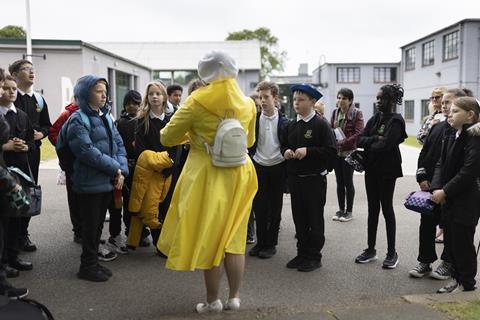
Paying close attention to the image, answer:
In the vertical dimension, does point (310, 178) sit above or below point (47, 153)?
above

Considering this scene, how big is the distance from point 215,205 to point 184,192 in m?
0.29

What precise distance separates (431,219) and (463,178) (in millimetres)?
957

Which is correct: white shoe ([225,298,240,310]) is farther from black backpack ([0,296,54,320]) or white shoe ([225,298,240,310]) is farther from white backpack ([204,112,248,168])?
black backpack ([0,296,54,320])

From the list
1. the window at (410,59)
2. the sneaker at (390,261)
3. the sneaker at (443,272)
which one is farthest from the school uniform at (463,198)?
the window at (410,59)

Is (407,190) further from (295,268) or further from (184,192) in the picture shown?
(184,192)

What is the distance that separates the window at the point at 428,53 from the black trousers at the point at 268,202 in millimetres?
33976

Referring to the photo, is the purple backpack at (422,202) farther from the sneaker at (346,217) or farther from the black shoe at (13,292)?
the black shoe at (13,292)

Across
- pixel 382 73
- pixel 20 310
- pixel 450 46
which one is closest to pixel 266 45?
pixel 382 73

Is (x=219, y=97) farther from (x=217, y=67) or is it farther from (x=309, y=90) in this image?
(x=309, y=90)

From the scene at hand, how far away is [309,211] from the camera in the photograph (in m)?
5.48

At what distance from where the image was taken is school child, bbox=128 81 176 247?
5.66 metres

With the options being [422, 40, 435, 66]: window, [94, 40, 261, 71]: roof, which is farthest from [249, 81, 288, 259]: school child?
[94, 40, 261, 71]: roof

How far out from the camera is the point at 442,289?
15.4ft

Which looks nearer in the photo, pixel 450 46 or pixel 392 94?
pixel 392 94
